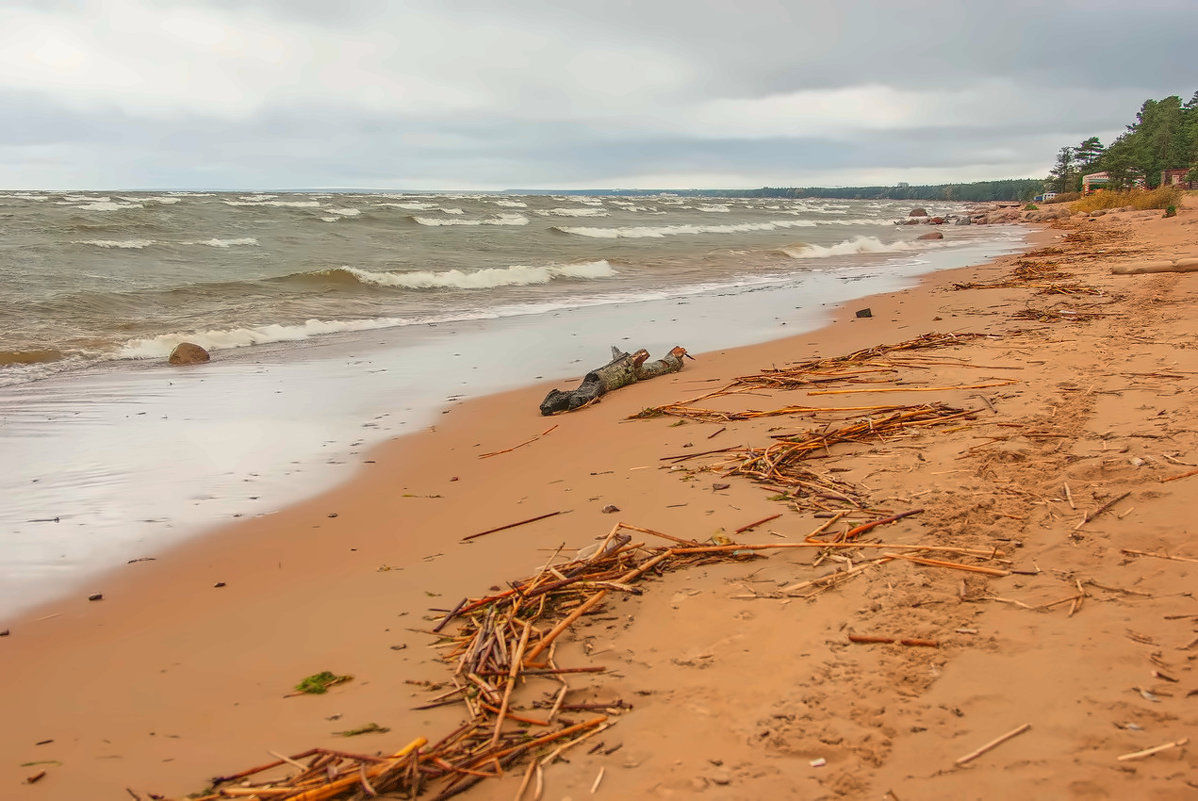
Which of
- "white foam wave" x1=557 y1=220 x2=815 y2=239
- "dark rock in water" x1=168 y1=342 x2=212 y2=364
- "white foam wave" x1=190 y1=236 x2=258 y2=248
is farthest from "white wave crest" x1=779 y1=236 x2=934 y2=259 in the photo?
"dark rock in water" x1=168 y1=342 x2=212 y2=364

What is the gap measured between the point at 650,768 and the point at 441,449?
14.5ft

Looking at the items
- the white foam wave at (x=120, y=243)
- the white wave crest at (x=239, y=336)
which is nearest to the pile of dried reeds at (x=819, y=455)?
→ the white wave crest at (x=239, y=336)

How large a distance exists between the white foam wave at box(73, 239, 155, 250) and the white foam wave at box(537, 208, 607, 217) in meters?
25.6

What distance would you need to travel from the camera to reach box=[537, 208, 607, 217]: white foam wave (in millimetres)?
47281

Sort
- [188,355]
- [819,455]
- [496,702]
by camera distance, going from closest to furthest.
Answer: [496,702]
[819,455]
[188,355]

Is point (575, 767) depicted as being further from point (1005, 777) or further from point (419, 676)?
point (1005, 777)

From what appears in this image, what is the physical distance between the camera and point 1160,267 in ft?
43.5

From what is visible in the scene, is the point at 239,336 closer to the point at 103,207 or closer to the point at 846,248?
the point at 846,248

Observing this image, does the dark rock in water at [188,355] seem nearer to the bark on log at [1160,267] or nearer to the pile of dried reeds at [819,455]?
the pile of dried reeds at [819,455]

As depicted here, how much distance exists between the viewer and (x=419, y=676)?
2809 mm

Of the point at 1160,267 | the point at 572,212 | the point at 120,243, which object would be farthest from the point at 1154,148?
the point at 120,243

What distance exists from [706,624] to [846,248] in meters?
29.2

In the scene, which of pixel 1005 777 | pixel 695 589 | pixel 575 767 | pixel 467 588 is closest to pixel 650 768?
pixel 575 767

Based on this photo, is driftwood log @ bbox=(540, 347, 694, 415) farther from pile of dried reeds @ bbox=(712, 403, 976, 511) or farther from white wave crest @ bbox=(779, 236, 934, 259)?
white wave crest @ bbox=(779, 236, 934, 259)
